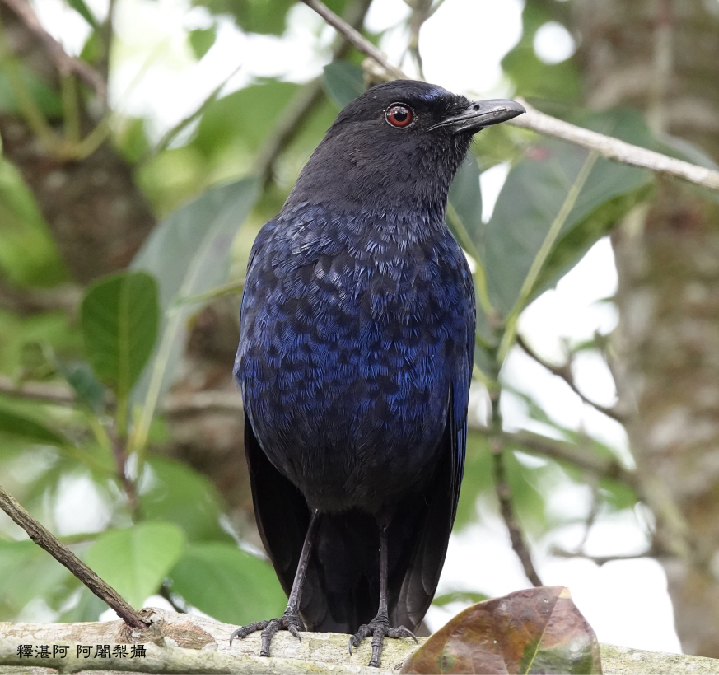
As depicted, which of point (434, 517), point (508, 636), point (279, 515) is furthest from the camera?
point (279, 515)

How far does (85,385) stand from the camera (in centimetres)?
420

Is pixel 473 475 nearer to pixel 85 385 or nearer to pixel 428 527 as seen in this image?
pixel 428 527

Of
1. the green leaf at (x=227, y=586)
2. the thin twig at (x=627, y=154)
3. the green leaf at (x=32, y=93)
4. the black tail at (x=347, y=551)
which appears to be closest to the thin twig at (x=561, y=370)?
the black tail at (x=347, y=551)

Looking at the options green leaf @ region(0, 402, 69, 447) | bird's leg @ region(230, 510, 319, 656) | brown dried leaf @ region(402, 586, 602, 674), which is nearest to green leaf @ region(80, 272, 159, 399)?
green leaf @ region(0, 402, 69, 447)

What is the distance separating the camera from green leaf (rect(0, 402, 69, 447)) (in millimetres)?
4164

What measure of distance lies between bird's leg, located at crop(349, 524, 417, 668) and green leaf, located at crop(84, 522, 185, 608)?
67 centimetres

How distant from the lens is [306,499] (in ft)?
13.6

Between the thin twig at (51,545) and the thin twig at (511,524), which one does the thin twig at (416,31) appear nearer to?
the thin twig at (511,524)

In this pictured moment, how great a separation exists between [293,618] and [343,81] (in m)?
2.27

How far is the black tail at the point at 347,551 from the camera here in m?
4.18

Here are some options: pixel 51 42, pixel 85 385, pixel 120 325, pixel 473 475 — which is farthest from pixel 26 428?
pixel 473 475

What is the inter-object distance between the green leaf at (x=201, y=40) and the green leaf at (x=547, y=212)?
1.72 metres

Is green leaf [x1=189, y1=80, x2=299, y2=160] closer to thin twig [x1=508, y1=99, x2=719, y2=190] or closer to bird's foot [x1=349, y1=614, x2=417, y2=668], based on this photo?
thin twig [x1=508, y1=99, x2=719, y2=190]

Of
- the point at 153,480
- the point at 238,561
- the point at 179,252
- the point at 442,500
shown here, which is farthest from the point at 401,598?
the point at 153,480
